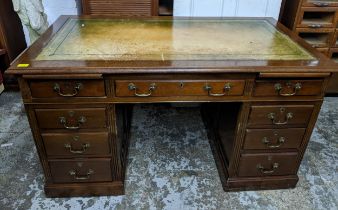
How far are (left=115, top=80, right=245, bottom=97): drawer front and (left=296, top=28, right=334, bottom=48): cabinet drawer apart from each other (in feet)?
4.54

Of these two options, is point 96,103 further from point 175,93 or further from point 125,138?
point 125,138

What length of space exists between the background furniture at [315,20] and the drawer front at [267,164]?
1.24 m

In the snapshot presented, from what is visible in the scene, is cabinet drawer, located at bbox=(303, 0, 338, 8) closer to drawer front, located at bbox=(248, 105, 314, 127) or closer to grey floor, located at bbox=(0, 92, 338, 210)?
grey floor, located at bbox=(0, 92, 338, 210)

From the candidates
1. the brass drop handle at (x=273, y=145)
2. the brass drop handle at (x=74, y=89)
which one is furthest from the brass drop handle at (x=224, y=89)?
the brass drop handle at (x=74, y=89)

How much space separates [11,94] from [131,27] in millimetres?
1703

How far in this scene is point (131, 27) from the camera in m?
1.81

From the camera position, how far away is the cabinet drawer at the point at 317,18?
7.59ft

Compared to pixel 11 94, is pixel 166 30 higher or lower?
higher

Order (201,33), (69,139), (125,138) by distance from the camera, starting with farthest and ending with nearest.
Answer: (125,138) → (201,33) → (69,139)

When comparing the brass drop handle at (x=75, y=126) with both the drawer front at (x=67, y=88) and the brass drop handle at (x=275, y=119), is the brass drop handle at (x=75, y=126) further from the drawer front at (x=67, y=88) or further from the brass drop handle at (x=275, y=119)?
the brass drop handle at (x=275, y=119)

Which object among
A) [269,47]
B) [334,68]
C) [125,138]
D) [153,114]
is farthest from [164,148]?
[334,68]

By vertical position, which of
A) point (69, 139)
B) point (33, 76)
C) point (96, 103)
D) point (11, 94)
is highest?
point (33, 76)

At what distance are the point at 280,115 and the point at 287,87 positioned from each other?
0.18 m

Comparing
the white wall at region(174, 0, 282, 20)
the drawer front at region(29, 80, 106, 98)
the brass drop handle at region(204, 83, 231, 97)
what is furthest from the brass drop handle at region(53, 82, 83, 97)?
the white wall at region(174, 0, 282, 20)
